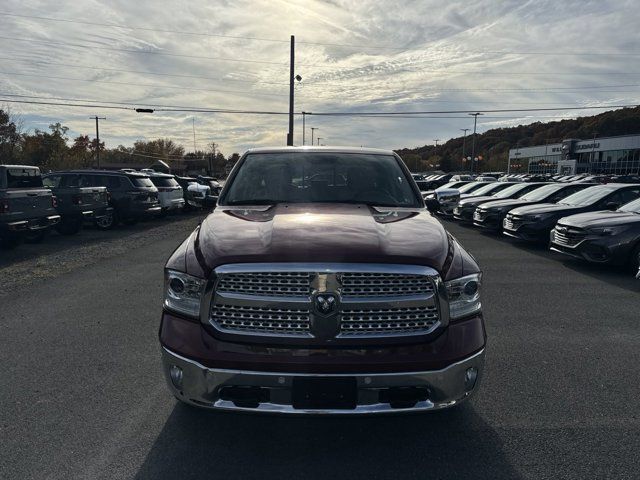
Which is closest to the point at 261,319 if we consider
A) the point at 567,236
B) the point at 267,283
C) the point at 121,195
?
the point at 267,283

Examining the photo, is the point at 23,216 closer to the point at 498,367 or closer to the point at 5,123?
the point at 498,367

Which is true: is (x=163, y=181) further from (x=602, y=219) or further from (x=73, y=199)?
(x=602, y=219)

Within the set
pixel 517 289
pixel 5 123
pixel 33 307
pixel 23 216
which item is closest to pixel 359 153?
pixel 517 289

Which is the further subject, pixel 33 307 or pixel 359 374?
pixel 33 307

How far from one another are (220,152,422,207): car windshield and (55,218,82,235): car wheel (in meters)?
11.0

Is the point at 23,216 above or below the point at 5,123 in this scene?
below

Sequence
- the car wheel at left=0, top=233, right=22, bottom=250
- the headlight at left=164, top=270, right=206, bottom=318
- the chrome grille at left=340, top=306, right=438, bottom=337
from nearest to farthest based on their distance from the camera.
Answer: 1. the chrome grille at left=340, top=306, right=438, bottom=337
2. the headlight at left=164, top=270, right=206, bottom=318
3. the car wheel at left=0, top=233, right=22, bottom=250

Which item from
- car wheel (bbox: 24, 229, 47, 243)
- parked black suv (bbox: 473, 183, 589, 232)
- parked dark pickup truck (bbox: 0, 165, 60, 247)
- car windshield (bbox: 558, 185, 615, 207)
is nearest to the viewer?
parked dark pickup truck (bbox: 0, 165, 60, 247)

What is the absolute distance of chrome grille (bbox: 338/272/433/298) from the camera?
260 centimetres

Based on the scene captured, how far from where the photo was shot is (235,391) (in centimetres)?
258

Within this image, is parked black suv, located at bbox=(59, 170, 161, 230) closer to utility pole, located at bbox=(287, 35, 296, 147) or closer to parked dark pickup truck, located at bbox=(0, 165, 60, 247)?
parked dark pickup truck, located at bbox=(0, 165, 60, 247)

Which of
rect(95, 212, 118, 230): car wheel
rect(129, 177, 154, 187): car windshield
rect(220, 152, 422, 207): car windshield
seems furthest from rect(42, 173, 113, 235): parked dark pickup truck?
rect(220, 152, 422, 207): car windshield

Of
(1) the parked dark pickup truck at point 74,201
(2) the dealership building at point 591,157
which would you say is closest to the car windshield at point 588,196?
(1) the parked dark pickup truck at point 74,201

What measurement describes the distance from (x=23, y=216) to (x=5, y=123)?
54979 millimetres
